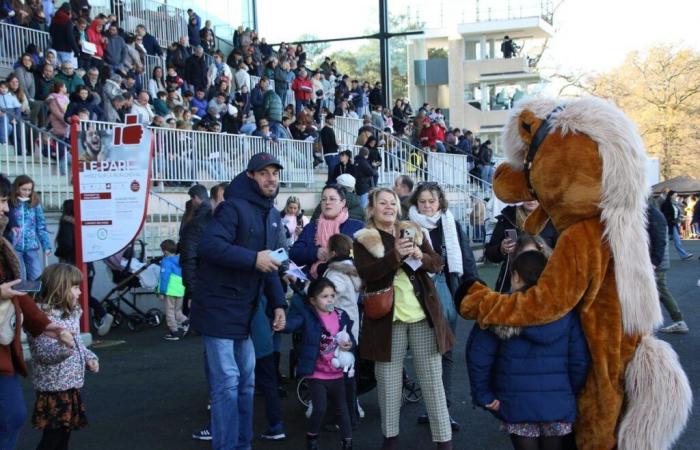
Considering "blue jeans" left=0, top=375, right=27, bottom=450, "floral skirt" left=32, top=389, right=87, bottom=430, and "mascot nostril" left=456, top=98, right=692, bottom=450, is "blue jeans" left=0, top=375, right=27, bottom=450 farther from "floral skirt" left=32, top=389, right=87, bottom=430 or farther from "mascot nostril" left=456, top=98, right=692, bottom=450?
"mascot nostril" left=456, top=98, right=692, bottom=450

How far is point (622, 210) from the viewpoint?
3850 millimetres

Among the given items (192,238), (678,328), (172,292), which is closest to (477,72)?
(678,328)

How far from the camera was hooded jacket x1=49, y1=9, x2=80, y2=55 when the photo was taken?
54.4 feet

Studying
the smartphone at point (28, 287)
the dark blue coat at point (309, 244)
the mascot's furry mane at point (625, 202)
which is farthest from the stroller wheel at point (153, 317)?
the mascot's furry mane at point (625, 202)

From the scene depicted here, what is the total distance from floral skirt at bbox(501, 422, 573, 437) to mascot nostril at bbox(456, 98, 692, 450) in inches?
3.5

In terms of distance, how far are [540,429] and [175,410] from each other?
13.4 feet

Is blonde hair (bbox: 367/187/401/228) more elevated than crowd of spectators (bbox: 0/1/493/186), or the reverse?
crowd of spectators (bbox: 0/1/493/186)

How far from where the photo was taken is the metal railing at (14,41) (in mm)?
16859

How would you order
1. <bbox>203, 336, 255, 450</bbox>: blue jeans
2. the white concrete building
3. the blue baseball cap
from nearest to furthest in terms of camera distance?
<bbox>203, 336, 255, 450</bbox>: blue jeans < the blue baseball cap < the white concrete building

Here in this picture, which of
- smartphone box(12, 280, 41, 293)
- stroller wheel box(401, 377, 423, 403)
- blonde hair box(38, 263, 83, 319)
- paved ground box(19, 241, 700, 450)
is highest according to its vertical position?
smartphone box(12, 280, 41, 293)

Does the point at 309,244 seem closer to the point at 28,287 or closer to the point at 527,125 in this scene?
the point at 28,287

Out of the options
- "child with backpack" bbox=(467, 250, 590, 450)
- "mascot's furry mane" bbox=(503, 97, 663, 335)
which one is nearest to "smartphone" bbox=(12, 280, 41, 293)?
"child with backpack" bbox=(467, 250, 590, 450)

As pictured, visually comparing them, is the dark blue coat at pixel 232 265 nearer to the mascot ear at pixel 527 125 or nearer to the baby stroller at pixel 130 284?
the mascot ear at pixel 527 125

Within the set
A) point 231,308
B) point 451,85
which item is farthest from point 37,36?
point 451,85
